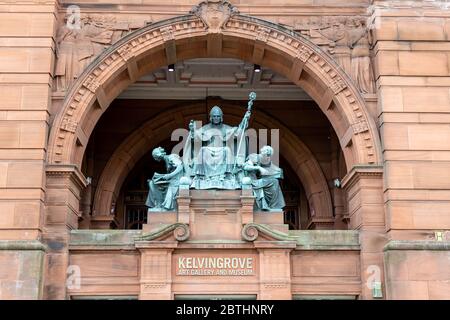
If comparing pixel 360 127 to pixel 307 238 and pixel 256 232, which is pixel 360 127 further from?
pixel 256 232

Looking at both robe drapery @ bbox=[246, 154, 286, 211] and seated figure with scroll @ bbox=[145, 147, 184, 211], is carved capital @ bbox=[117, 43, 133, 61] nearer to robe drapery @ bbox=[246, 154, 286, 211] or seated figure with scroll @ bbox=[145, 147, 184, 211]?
seated figure with scroll @ bbox=[145, 147, 184, 211]

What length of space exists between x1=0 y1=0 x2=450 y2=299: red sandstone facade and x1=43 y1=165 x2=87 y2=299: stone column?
1.2 inches

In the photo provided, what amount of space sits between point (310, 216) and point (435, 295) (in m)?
6.92

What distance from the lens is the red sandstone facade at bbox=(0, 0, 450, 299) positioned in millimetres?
15758

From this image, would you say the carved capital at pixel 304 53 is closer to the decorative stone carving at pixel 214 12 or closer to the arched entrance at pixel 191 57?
the arched entrance at pixel 191 57

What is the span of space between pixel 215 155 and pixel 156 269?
316 centimetres

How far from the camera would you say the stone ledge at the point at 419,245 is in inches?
613

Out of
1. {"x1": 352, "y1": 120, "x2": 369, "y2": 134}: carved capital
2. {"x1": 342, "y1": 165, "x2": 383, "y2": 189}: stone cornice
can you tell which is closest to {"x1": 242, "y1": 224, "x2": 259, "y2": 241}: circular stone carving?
{"x1": 342, "y1": 165, "x2": 383, "y2": 189}: stone cornice

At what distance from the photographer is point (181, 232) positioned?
52.5ft

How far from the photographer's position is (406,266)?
15.5m

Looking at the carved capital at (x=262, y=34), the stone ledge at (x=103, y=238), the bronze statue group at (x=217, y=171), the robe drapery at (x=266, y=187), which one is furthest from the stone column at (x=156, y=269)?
the carved capital at (x=262, y=34)

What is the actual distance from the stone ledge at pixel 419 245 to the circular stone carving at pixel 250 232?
118 inches

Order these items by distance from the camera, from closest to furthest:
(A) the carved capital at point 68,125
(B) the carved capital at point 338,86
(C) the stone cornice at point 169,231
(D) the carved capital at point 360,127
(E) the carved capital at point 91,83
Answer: (C) the stone cornice at point 169,231, (A) the carved capital at point 68,125, (D) the carved capital at point 360,127, (E) the carved capital at point 91,83, (B) the carved capital at point 338,86

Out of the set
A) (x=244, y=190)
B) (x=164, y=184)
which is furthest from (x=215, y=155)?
(x=164, y=184)
